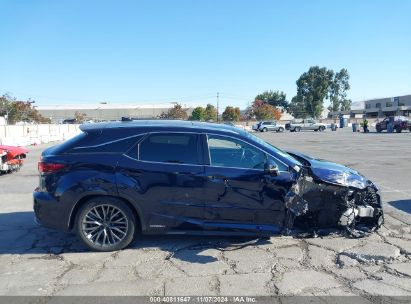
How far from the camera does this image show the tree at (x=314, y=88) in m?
98.3

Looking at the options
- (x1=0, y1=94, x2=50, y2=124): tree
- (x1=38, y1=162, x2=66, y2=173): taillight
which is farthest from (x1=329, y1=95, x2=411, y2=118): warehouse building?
(x1=38, y1=162, x2=66, y2=173): taillight

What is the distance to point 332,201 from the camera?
5.40 m

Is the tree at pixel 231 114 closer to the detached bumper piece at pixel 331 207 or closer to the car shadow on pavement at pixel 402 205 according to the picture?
the car shadow on pavement at pixel 402 205

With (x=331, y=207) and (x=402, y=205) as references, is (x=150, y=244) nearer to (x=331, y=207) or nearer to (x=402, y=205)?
(x=331, y=207)

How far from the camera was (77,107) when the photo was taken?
13075cm

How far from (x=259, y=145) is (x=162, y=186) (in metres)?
1.41

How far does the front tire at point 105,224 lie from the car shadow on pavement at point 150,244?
198 mm

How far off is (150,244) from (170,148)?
139 cm

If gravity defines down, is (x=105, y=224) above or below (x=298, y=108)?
below

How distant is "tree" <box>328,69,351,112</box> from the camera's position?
346ft

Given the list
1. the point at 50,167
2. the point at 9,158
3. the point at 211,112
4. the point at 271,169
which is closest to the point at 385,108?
the point at 211,112

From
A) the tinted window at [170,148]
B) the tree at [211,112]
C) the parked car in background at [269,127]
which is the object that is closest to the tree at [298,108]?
the tree at [211,112]

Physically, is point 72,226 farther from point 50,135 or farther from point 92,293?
point 50,135

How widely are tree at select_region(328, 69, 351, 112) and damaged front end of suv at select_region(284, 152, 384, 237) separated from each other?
4105 inches
